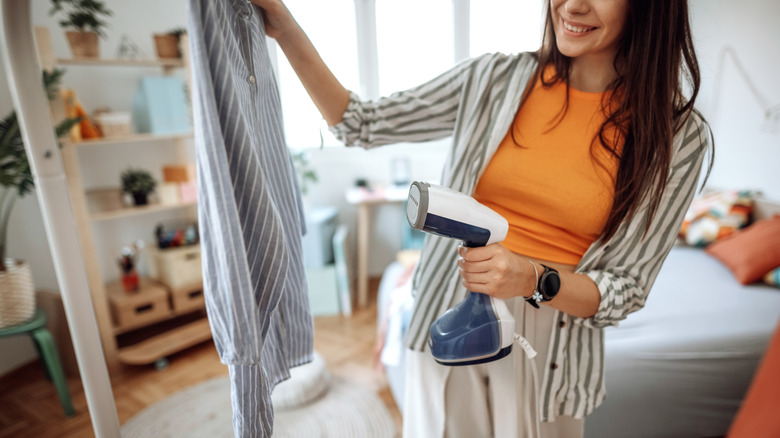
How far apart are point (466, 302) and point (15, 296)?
6.09 feet

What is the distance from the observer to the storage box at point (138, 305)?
211cm

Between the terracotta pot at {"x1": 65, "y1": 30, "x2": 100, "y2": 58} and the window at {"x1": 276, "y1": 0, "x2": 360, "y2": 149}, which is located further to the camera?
the window at {"x1": 276, "y1": 0, "x2": 360, "y2": 149}

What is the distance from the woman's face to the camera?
0.68m

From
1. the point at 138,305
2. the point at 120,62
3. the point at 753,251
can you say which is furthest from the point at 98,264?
the point at 753,251

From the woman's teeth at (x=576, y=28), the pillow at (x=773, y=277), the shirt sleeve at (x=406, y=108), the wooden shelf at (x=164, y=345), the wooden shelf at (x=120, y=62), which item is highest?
the wooden shelf at (x=120, y=62)

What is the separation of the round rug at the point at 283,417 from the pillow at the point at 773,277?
66.4 inches

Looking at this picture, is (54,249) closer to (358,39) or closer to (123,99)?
(123,99)

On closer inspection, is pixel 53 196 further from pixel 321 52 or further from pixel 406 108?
pixel 321 52

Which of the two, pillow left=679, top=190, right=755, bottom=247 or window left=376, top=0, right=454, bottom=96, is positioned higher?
window left=376, top=0, right=454, bottom=96

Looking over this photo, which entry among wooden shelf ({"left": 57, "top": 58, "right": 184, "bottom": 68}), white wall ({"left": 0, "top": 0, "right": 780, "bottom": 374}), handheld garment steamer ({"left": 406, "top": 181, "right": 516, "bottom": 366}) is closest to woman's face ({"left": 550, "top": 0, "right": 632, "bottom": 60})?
handheld garment steamer ({"left": 406, "top": 181, "right": 516, "bottom": 366})

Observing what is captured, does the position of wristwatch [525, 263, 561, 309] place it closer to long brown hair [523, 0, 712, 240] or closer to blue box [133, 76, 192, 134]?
long brown hair [523, 0, 712, 240]

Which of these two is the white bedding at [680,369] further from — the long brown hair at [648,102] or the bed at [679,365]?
the long brown hair at [648,102]

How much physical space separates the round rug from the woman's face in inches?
58.8

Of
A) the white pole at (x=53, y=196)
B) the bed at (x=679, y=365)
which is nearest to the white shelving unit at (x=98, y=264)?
the bed at (x=679, y=365)
